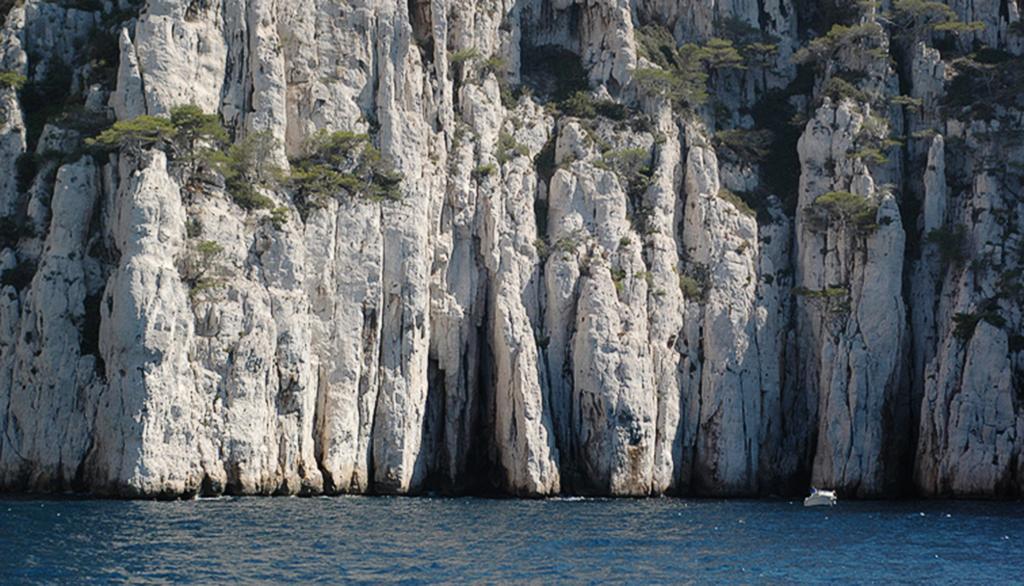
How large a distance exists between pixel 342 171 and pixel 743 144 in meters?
29.1

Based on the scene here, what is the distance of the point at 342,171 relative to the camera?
70.9 m

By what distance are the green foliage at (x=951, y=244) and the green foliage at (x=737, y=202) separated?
435 inches

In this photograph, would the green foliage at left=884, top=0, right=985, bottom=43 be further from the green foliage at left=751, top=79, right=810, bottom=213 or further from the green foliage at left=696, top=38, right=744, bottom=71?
the green foliage at left=696, top=38, right=744, bottom=71

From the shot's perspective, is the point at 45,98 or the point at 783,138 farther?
the point at 783,138

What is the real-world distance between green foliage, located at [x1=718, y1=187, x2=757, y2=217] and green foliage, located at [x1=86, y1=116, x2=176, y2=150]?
35779mm

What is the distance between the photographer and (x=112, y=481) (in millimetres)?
58000

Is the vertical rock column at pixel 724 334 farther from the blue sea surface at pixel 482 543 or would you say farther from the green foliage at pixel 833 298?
the blue sea surface at pixel 482 543

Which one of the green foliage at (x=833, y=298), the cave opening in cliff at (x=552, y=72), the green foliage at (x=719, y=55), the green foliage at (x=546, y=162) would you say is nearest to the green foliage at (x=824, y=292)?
the green foliage at (x=833, y=298)

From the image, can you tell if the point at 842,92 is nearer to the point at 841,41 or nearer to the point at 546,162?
the point at 841,41

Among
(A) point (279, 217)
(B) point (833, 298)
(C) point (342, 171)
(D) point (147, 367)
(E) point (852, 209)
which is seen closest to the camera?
(D) point (147, 367)

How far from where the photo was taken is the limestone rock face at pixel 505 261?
204ft

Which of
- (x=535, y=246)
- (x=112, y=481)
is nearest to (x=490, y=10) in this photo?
(x=535, y=246)

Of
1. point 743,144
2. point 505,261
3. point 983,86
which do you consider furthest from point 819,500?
point 983,86

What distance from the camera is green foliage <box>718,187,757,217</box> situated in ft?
273
